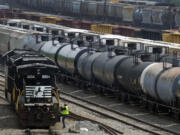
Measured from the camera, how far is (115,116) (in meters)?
27.9

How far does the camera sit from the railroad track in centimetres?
2457

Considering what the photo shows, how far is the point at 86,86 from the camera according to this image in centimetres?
3662

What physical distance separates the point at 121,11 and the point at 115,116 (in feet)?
181

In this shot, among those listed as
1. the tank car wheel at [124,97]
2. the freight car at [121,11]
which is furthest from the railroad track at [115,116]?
the freight car at [121,11]

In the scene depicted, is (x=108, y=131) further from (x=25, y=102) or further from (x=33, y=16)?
(x=33, y=16)

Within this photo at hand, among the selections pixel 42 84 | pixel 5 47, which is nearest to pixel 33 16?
pixel 5 47

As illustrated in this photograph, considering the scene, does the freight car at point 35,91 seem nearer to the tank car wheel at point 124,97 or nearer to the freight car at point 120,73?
the freight car at point 120,73

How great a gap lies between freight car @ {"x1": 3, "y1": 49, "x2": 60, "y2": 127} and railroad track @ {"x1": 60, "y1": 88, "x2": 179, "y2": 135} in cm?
360

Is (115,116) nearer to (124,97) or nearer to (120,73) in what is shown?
(124,97)

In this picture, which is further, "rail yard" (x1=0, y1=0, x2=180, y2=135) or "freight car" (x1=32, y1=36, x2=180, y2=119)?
"freight car" (x1=32, y1=36, x2=180, y2=119)

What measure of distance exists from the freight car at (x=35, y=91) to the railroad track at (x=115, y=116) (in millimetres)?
3597

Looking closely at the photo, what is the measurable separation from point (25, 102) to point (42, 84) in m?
1.34

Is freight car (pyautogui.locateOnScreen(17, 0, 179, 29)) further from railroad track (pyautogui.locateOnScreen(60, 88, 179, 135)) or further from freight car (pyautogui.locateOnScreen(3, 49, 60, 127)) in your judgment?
freight car (pyautogui.locateOnScreen(3, 49, 60, 127))

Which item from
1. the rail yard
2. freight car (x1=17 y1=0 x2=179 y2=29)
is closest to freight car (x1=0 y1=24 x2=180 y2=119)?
the rail yard
